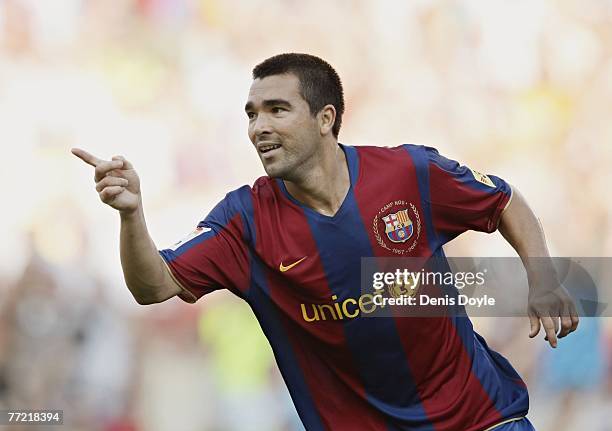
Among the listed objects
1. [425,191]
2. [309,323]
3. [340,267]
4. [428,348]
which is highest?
[425,191]

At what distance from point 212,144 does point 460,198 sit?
11.2 feet

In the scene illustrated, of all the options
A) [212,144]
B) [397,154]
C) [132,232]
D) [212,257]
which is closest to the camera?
[132,232]

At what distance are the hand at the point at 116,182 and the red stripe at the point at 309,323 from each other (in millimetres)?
604

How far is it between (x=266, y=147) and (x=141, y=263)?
61cm

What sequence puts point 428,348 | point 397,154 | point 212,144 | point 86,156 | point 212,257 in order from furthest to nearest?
point 212,144, point 397,154, point 428,348, point 212,257, point 86,156

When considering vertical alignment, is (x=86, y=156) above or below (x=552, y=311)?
above

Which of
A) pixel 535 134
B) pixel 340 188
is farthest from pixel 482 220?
pixel 535 134

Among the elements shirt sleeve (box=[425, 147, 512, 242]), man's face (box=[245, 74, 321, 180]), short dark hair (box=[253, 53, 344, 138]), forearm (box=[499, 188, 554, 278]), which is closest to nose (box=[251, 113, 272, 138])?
man's face (box=[245, 74, 321, 180])

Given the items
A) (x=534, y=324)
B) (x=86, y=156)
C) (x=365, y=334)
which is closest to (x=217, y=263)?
(x=365, y=334)

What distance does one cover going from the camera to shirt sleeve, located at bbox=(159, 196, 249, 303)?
3.24 metres

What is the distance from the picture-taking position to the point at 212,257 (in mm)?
3295

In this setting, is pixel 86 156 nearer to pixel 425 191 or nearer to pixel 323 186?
pixel 323 186

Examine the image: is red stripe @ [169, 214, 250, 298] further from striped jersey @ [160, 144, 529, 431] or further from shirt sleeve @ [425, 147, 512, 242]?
shirt sleeve @ [425, 147, 512, 242]

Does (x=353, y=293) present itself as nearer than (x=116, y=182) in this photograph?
No
